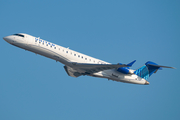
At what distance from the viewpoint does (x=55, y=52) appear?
959 inches

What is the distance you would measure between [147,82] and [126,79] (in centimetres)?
327

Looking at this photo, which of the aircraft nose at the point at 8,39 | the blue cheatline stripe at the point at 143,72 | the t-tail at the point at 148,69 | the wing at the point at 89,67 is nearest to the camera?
the aircraft nose at the point at 8,39

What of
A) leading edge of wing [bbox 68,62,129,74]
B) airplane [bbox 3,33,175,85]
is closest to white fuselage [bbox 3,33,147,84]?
airplane [bbox 3,33,175,85]

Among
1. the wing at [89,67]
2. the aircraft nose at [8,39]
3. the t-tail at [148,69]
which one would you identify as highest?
the aircraft nose at [8,39]

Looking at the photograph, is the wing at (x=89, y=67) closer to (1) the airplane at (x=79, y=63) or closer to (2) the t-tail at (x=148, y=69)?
(1) the airplane at (x=79, y=63)

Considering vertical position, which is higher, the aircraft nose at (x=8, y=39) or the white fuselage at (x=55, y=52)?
the aircraft nose at (x=8, y=39)

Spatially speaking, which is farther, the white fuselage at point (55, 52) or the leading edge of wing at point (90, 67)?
the leading edge of wing at point (90, 67)

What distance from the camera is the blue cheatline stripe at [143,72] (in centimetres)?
2808

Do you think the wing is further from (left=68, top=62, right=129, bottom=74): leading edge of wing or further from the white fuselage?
the white fuselage

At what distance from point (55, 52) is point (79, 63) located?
3.04m

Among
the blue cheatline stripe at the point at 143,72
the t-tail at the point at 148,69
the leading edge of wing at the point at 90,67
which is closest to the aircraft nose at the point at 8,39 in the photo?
the leading edge of wing at the point at 90,67

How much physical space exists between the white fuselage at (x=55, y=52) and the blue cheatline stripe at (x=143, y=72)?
7.73 feet

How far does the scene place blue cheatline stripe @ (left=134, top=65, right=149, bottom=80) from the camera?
28077mm

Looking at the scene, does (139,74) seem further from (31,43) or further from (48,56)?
(31,43)
